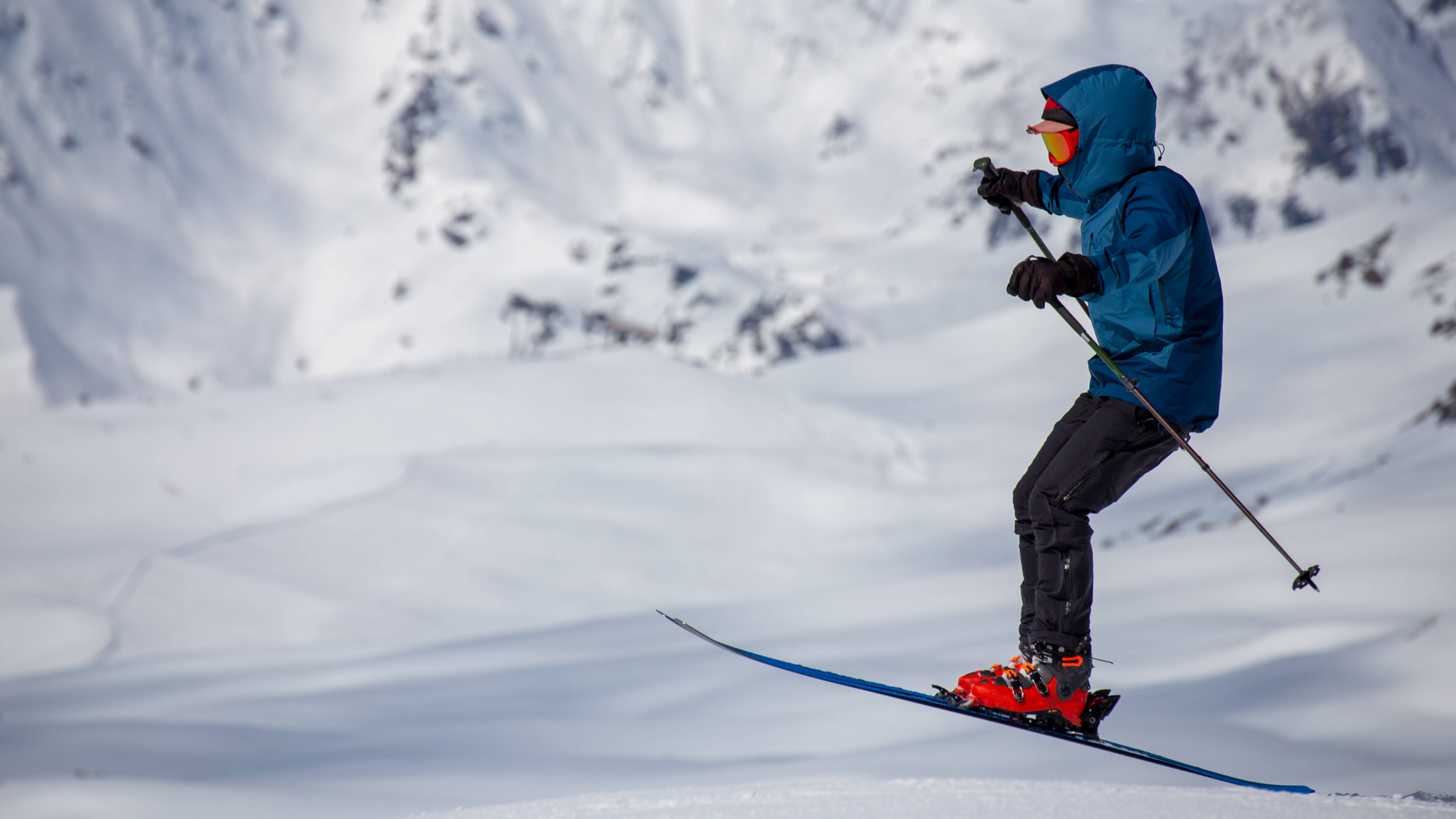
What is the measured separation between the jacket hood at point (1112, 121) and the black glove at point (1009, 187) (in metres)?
0.48

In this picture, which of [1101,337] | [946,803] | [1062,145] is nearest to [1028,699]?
[946,803]

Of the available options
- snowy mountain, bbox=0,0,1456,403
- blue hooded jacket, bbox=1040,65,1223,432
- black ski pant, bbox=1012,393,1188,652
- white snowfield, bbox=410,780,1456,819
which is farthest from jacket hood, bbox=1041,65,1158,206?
snowy mountain, bbox=0,0,1456,403

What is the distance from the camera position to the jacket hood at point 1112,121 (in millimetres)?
3863

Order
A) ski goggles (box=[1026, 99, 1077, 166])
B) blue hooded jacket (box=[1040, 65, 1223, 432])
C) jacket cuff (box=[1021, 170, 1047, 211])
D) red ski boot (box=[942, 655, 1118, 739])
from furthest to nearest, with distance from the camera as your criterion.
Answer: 1. jacket cuff (box=[1021, 170, 1047, 211])
2. red ski boot (box=[942, 655, 1118, 739])
3. ski goggles (box=[1026, 99, 1077, 166])
4. blue hooded jacket (box=[1040, 65, 1223, 432])

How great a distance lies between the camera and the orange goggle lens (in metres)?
3.96

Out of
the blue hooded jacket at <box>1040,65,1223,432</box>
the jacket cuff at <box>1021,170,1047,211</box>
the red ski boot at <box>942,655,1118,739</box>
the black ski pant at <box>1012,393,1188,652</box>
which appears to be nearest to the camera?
the blue hooded jacket at <box>1040,65,1223,432</box>

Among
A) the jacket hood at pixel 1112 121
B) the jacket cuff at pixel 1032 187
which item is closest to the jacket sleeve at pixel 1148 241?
the jacket hood at pixel 1112 121

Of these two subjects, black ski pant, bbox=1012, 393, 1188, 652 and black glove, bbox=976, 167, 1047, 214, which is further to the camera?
Answer: black glove, bbox=976, 167, 1047, 214

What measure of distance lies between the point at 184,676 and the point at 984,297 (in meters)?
119

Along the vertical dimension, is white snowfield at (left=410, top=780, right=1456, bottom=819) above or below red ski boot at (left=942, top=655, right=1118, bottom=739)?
below

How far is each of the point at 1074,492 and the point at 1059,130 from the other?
142cm

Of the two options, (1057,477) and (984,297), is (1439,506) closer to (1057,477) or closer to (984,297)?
(1057,477)

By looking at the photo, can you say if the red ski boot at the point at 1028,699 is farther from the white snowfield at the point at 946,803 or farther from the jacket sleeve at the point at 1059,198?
the jacket sleeve at the point at 1059,198

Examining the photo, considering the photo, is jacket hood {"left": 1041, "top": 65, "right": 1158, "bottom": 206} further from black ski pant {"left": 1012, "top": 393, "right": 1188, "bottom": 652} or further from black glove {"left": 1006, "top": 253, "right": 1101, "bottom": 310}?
black ski pant {"left": 1012, "top": 393, "right": 1188, "bottom": 652}
